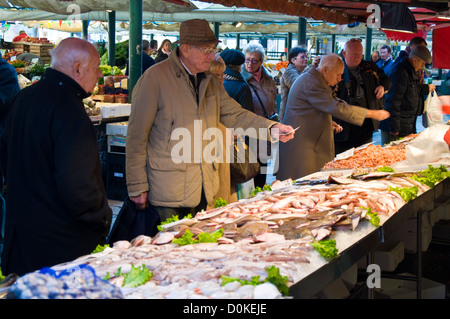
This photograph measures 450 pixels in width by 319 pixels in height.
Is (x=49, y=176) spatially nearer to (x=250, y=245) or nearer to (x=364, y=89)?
(x=250, y=245)

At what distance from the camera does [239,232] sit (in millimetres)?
2938

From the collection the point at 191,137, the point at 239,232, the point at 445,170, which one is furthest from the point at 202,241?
the point at 445,170

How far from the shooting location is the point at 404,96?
Answer: 8.67 m

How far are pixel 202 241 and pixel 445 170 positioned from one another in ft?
9.21

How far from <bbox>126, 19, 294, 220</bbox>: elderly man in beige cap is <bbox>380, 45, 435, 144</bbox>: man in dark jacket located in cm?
463

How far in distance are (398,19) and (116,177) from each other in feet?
13.7

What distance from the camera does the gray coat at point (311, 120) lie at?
5883 mm

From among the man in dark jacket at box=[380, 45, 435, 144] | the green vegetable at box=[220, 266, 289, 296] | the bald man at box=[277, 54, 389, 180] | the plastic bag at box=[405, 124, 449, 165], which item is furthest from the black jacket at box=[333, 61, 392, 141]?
the green vegetable at box=[220, 266, 289, 296]

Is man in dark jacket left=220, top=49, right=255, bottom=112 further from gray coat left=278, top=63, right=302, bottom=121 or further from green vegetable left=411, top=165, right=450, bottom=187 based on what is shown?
gray coat left=278, top=63, right=302, bottom=121

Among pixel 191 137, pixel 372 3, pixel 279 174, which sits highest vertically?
pixel 372 3

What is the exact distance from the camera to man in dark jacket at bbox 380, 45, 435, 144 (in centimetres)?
841

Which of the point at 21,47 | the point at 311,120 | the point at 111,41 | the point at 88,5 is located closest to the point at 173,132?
Answer: the point at 311,120

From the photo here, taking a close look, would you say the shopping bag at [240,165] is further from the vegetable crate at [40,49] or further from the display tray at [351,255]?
the vegetable crate at [40,49]
